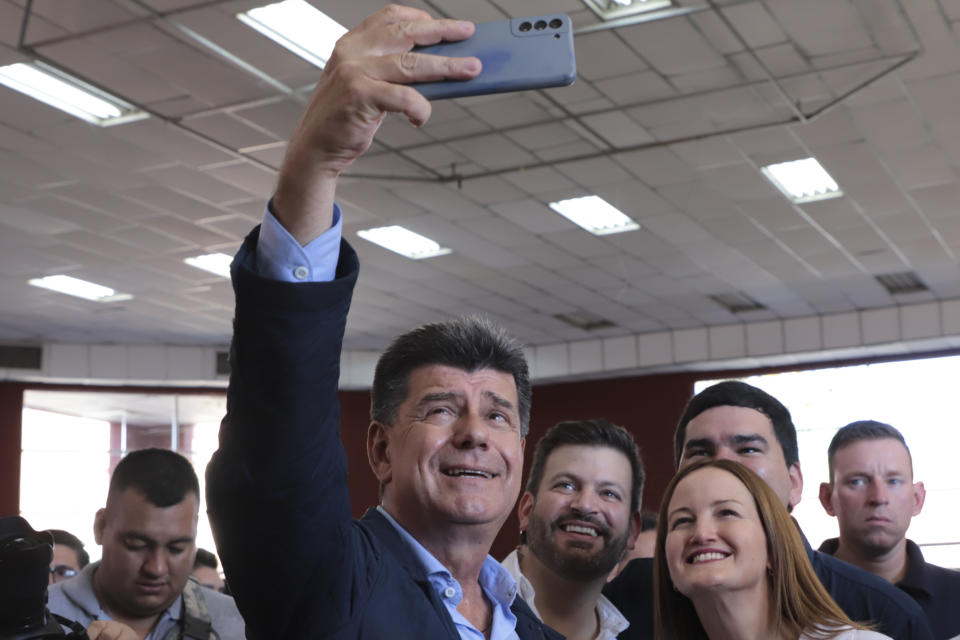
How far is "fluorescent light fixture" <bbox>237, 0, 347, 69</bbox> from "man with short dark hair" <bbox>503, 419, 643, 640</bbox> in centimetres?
450

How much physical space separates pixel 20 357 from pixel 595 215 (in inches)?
351

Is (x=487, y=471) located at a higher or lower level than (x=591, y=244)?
lower

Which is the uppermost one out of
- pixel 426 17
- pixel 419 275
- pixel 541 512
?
pixel 419 275

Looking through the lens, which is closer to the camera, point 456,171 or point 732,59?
point 732,59

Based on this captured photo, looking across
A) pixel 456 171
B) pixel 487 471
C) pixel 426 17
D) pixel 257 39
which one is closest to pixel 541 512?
pixel 487 471

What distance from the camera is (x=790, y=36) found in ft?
25.6

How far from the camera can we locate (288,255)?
4.49 ft

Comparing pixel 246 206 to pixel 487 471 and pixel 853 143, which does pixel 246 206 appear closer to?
pixel 853 143

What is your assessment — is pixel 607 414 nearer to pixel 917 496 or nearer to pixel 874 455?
pixel 917 496

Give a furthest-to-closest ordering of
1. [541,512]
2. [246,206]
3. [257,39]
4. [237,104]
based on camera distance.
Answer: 1. [246,206]
2. [237,104]
3. [257,39]
4. [541,512]

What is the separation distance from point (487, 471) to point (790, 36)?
661 cm

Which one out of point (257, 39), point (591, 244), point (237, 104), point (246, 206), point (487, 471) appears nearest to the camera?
point (487, 471)

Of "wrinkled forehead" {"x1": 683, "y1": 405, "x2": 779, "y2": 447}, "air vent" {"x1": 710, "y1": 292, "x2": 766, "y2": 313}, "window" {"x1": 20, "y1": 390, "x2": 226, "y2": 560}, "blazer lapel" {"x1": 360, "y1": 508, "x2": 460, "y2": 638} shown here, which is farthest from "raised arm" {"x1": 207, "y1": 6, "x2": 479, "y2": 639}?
"window" {"x1": 20, "y1": 390, "x2": 226, "y2": 560}

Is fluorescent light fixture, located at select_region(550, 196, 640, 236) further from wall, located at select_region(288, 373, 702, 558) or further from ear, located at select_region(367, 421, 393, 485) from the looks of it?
ear, located at select_region(367, 421, 393, 485)
